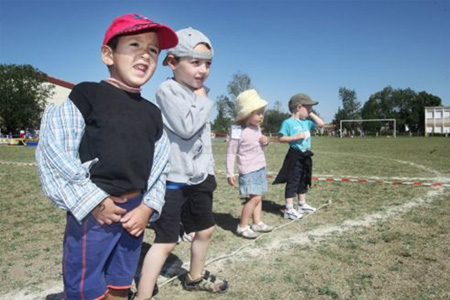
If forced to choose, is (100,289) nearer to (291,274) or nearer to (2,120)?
(291,274)

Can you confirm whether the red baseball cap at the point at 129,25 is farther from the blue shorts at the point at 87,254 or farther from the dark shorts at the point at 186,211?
the dark shorts at the point at 186,211

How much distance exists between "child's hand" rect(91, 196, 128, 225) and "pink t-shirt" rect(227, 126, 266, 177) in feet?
9.57

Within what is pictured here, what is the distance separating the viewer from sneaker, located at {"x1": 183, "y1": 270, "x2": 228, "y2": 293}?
2922 millimetres

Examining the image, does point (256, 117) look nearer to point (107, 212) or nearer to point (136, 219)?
point (136, 219)

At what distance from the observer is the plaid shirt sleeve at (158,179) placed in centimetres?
195

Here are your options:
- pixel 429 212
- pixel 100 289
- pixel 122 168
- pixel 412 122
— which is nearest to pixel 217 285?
pixel 100 289

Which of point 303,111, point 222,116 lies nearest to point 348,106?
point 222,116

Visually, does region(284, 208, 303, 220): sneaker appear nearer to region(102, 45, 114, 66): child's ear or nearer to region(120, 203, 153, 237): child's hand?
region(120, 203, 153, 237): child's hand

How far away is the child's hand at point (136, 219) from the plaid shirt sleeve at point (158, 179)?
0.12 feet

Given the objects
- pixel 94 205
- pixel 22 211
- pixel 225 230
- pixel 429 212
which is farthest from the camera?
pixel 22 211

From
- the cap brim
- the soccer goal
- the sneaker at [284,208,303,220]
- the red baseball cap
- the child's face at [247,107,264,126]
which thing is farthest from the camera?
the soccer goal

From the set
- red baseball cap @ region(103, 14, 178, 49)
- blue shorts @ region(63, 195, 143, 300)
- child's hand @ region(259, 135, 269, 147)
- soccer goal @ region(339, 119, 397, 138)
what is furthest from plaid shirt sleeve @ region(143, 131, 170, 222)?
soccer goal @ region(339, 119, 397, 138)

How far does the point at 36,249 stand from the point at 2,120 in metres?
66.7

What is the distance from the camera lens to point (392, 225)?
15.8 feet
